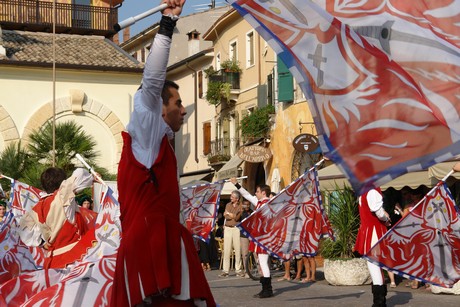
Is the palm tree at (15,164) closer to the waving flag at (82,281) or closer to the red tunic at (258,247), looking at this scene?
the red tunic at (258,247)

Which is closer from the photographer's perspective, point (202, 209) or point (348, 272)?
point (202, 209)

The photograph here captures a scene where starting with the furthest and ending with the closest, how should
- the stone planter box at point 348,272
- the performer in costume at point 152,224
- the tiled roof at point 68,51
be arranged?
the tiled roof at point 68,51 → the stone planter box at point 348,272 → the performer in costume at point 152,224

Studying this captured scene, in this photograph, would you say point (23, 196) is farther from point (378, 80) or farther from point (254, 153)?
point (254, 153)

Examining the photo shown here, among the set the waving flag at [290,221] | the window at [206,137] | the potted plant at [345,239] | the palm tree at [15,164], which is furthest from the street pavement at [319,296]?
the window at [206,137]

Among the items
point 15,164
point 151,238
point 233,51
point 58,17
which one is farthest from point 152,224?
point 233,51

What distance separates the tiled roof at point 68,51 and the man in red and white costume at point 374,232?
28.2 metres

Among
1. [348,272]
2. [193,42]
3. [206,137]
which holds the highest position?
[193,42]

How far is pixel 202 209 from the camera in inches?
672

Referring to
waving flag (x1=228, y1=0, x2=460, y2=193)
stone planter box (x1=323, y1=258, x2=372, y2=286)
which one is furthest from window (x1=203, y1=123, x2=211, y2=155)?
waving flag (x1=228, y1=0, x2=460, y2=193)

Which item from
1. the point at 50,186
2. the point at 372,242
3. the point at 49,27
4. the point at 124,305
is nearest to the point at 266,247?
the point at 372,242

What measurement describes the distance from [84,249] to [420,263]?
4.84m

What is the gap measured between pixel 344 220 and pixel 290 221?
398cm

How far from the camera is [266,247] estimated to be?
15.3 m

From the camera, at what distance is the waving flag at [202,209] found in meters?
16.8
